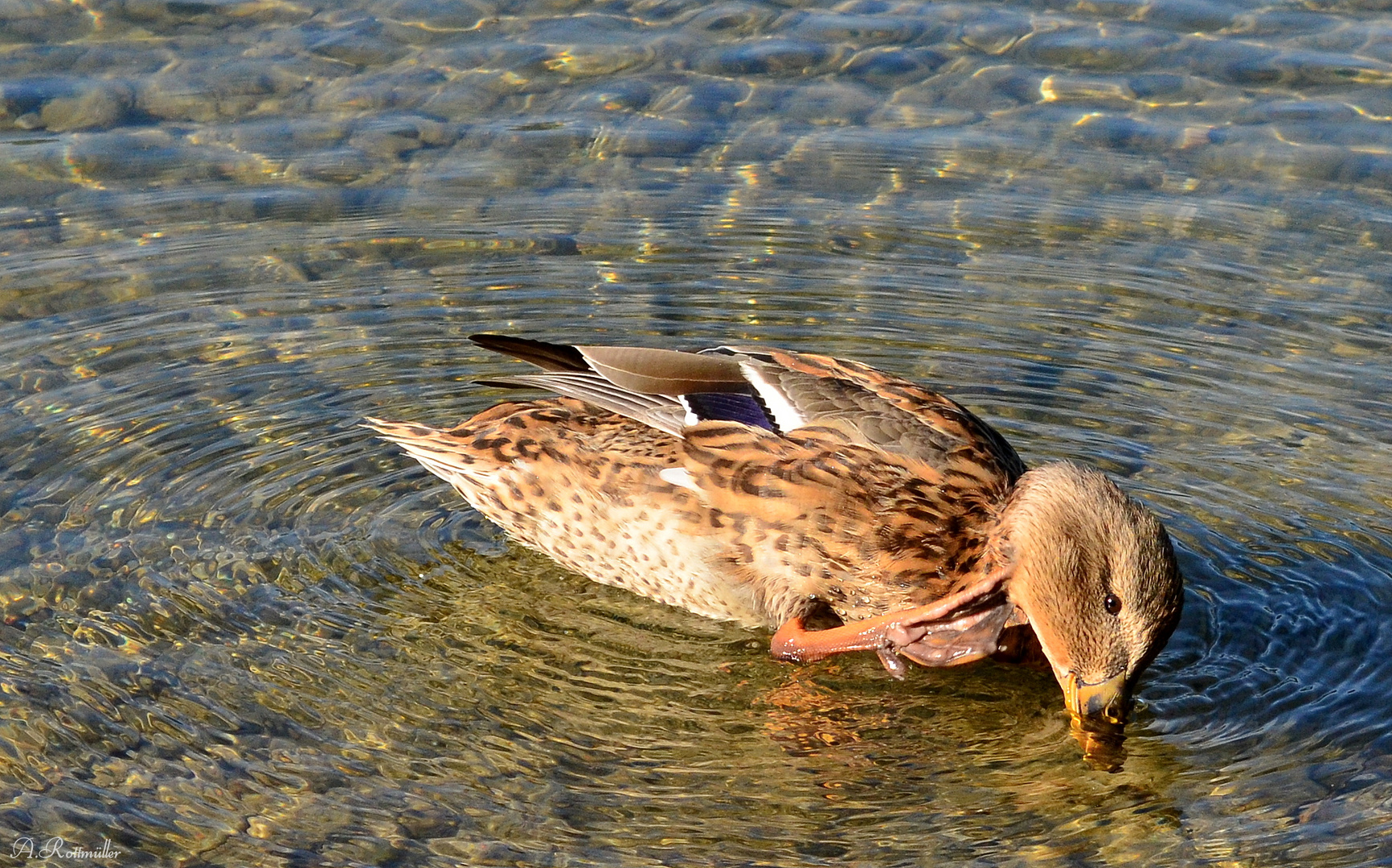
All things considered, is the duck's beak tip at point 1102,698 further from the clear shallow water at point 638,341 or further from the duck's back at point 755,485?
the duck's back at point 755,485

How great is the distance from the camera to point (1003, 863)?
493cm

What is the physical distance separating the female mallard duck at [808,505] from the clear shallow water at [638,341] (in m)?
0.20

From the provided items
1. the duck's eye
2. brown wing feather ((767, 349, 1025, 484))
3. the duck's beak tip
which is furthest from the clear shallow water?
brown wing feather ((767, 349, 1025, 484))

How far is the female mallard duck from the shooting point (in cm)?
573

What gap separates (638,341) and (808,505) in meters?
2.06

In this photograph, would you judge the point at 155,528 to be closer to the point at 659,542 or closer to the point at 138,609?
the point at 138,609

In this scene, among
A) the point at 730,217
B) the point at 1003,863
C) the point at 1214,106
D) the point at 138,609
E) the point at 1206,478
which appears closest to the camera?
the point at 1003,863

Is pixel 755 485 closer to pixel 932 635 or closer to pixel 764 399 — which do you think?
pixel 764 399

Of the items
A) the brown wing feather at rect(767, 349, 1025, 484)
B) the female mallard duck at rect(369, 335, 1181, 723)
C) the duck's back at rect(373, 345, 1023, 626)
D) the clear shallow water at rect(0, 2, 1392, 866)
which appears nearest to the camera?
the clear shallow water at rect(0, 2, 1392, 866)

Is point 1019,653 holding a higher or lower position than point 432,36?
lower

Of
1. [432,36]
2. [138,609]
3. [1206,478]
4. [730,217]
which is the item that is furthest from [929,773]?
[432,36]

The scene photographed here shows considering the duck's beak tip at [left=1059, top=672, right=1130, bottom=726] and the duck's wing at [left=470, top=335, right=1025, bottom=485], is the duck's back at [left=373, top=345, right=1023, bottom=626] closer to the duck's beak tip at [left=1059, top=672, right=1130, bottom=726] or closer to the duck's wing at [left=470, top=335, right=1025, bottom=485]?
the duck's wing at [left=470, top=335, right=1025, bottom=485]

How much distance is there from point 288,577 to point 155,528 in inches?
23.3

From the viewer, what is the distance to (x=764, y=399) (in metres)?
6.30
